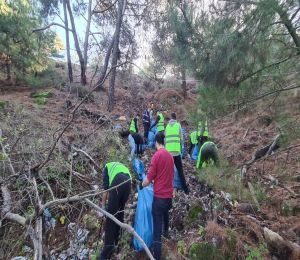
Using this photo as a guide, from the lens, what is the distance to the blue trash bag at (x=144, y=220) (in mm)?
4523

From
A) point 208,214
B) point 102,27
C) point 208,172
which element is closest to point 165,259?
point 208,214

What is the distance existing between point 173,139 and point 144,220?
261 cm

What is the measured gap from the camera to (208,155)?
22.6 feet

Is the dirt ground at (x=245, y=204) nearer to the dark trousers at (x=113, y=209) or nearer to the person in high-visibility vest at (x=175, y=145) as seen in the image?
the dark trousers at (x=113, y=209)

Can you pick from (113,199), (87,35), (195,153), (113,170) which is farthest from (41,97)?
(113,199)

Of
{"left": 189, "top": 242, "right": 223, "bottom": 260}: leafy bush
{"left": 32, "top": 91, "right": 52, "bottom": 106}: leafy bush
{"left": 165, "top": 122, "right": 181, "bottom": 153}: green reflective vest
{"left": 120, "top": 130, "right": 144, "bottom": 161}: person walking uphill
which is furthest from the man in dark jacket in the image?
{"left": 32, "top": 91, "right": 52, "bottom": 106}: leafy bush

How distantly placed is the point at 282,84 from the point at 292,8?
42.8 inches

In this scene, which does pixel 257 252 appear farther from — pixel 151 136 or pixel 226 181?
pixel 151 136

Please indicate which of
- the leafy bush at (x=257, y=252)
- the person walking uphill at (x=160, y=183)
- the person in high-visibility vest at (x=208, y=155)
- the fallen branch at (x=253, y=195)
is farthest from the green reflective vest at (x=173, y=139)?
the leafy bush at (x=257, y=252)

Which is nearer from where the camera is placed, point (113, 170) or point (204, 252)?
point (204, 252)

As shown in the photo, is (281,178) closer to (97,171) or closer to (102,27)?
(97,171)

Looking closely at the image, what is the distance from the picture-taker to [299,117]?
466 cm

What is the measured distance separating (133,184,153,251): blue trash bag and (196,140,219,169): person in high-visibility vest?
2458 millimetres

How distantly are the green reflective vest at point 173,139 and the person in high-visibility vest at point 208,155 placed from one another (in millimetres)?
563
